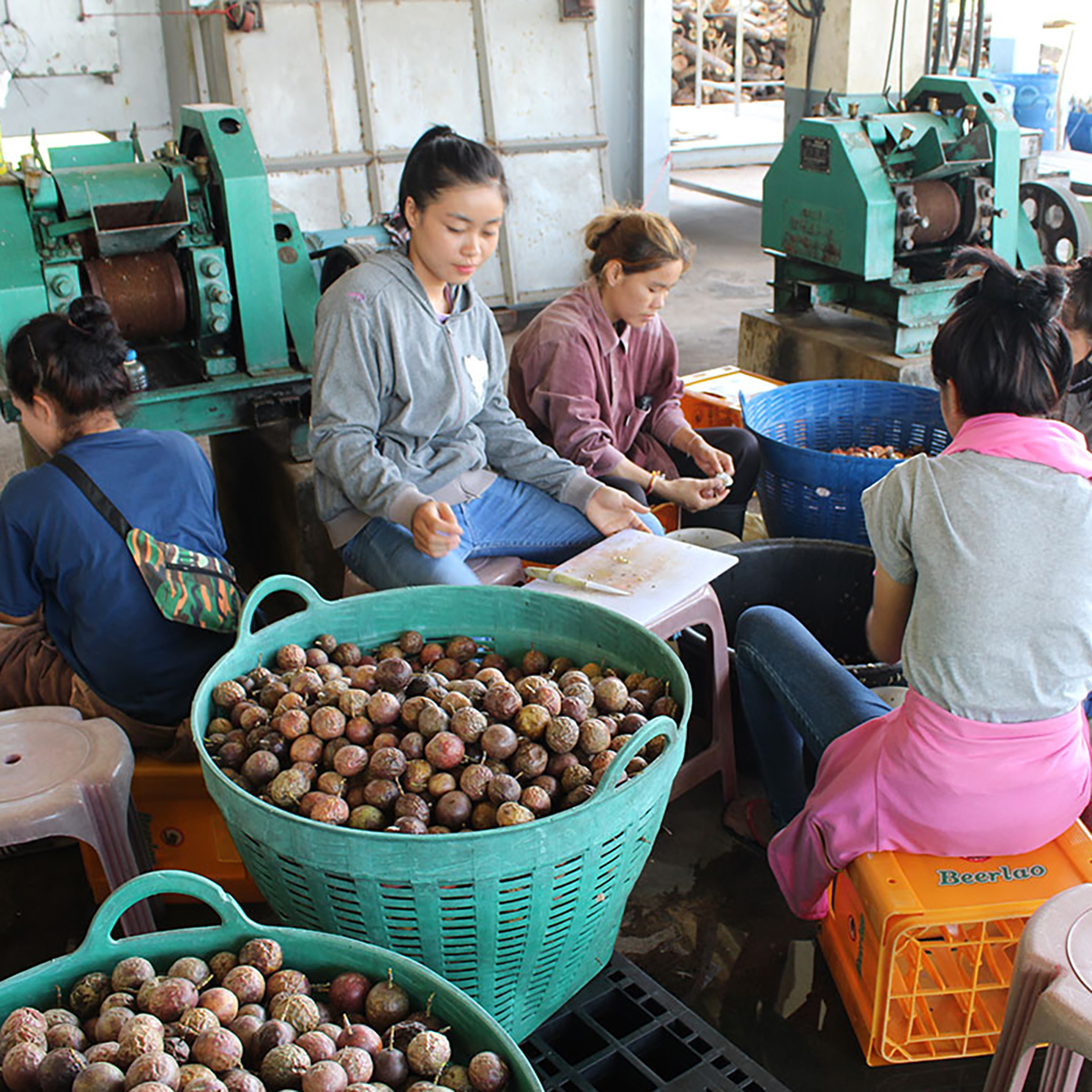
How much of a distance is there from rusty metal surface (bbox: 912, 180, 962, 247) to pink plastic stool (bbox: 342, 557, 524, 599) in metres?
2.23

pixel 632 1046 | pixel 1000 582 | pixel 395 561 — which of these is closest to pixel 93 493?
pixel 395 561

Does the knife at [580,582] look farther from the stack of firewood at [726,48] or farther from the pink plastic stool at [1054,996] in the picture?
the stack of firewood at [726,48]

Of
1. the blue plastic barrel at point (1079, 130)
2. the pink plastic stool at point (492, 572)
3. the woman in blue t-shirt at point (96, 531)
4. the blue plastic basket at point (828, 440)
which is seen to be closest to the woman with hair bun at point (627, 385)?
the blue plastic basket at point (828, 440)

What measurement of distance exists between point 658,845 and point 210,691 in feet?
3.46

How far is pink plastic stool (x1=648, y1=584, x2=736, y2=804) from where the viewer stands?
2285mm

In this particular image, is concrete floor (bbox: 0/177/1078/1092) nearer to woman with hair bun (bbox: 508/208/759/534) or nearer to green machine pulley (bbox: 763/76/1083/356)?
woman with hair bun (bbox: 508/208/759/534)

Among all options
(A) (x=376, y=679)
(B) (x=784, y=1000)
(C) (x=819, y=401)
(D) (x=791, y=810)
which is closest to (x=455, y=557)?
(A) (x=376, y=679)

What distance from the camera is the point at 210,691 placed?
5.90 ft

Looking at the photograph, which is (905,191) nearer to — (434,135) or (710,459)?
(710,459)

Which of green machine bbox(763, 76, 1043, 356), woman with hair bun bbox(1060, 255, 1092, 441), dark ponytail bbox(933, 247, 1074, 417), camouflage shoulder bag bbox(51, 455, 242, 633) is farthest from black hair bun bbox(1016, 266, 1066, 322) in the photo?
green machine bbox(763, 76, 1043, 356)

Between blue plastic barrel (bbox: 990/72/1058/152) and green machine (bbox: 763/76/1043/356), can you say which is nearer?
green machine (bbox: 763/76/1043/356)

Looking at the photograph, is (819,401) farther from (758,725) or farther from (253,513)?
(253,513)

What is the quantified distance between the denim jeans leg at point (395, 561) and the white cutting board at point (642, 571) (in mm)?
186

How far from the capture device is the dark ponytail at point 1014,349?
1.66m
